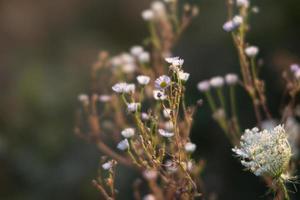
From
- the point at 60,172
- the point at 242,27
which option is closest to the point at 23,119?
the point at 60,172

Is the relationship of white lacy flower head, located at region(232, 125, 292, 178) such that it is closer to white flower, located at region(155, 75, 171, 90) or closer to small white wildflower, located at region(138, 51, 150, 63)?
white flower, located at region(155, 75, 171, 90)

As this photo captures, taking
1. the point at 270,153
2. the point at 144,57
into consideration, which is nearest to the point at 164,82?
the point at 270,153

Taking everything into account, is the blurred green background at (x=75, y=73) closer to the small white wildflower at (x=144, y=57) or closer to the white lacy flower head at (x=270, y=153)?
the small white wildflower at (x=144, y=57)

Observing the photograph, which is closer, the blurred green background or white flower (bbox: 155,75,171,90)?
white flower (bbox: 155,75,171,90)

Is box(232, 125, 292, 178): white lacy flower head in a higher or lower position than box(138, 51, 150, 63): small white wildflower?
lower

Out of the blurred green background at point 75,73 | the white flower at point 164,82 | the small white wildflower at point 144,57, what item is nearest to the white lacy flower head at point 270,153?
the white flower at point 164,82

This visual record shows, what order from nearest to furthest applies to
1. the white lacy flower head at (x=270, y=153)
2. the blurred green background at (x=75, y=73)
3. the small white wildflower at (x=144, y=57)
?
1. the white lacy flower head at (x=270, y=153)
2. the small white wildflower at (x=144, y=57)
3. the blurred green background at (x=75, y=73)

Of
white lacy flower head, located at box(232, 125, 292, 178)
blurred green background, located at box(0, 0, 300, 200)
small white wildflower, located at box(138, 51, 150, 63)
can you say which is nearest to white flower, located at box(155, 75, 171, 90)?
white lacy flower head, located at box(232, 125, 292, 178)

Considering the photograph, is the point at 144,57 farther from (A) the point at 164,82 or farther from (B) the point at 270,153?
(B) the point at 270,153
